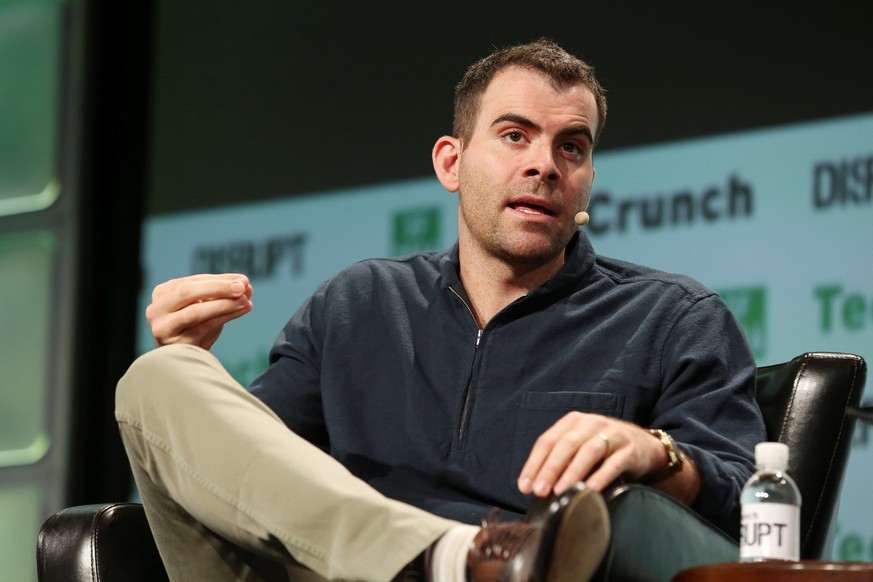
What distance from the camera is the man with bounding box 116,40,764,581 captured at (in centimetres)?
133

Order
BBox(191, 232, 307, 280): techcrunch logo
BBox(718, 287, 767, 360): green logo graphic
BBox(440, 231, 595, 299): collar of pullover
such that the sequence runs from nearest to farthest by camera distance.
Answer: BBox(440, 231, 595, 299): collar of pullover → BBox(718, 287, 767, 360): green logo graphic → BBox(191, 232, 307, 280): techcrunch logo

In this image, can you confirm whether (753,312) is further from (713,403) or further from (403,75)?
(403,75)

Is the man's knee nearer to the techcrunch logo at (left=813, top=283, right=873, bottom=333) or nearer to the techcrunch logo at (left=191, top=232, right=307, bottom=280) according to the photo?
the techcrunch logo at (left=813, top=283, right=873, bottom=333)

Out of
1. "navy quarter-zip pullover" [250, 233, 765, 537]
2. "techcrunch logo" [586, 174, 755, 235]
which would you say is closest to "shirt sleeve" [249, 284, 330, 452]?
"navy quarter-zip pullover" [250, 233, 765, 537]

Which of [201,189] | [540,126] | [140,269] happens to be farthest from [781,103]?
[140,269]

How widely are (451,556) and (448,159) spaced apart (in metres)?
A: 1.20

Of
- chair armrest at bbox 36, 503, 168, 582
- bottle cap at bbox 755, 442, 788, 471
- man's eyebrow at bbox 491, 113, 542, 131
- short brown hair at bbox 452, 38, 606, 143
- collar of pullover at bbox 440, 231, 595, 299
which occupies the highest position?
short brown hair at bbox 452, 38, 606, 143

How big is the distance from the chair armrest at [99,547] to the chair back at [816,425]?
939 mm

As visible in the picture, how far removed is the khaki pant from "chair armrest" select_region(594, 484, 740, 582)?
0.18 metres

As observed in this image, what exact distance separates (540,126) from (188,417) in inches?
36.2

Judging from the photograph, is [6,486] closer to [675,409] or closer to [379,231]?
[379,231]

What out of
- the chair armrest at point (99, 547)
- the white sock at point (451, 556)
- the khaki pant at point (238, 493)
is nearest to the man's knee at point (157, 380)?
the khaki pant at point (238, 493)

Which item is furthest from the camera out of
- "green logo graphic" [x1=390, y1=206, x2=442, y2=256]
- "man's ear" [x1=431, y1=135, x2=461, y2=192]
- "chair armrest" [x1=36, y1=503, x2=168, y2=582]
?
"green logo graphic" [x1=390, y1=206, x2=442, y2=256]

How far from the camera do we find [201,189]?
3.73 metres
